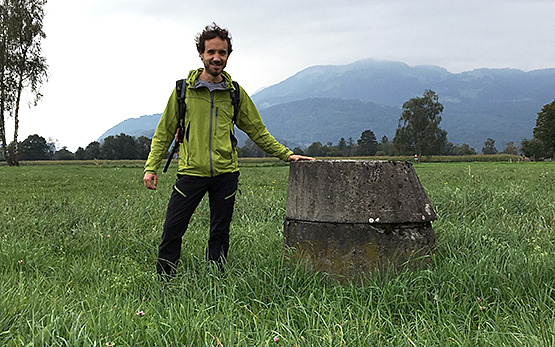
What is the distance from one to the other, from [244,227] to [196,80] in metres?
2.58

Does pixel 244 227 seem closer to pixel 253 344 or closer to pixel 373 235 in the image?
pixel 373 235

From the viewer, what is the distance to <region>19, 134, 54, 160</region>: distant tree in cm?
9106

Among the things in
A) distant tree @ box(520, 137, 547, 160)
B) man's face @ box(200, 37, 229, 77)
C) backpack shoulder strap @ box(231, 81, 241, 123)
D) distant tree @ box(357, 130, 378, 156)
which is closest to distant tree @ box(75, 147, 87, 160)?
distant tree @ box(357, 130, 378, 156)

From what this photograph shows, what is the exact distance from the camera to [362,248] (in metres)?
3.56

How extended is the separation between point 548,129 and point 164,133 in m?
74.1

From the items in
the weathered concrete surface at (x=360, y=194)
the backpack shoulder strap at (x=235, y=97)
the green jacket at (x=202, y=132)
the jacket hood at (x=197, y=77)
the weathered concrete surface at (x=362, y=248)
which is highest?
the jacket hood at (x=197, y=77)

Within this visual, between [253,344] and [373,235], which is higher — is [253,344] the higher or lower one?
the lower one

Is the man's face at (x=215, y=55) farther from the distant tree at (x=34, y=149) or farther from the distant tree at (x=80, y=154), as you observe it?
the distant tree at (x=34, y=149)

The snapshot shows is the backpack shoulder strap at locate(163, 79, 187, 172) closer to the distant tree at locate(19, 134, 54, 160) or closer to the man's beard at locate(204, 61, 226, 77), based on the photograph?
the man's beard at locate(204, 61, 226, 77)

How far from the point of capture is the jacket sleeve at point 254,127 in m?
4.12

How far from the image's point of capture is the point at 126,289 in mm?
3549

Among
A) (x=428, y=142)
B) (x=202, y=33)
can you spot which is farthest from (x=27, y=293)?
(x=428, y=142)

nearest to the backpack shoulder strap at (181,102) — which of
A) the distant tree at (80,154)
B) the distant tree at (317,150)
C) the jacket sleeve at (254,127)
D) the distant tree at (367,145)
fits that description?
the jacket sleeve at (254,127)

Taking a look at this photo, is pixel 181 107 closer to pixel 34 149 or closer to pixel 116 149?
pixel 116 149
